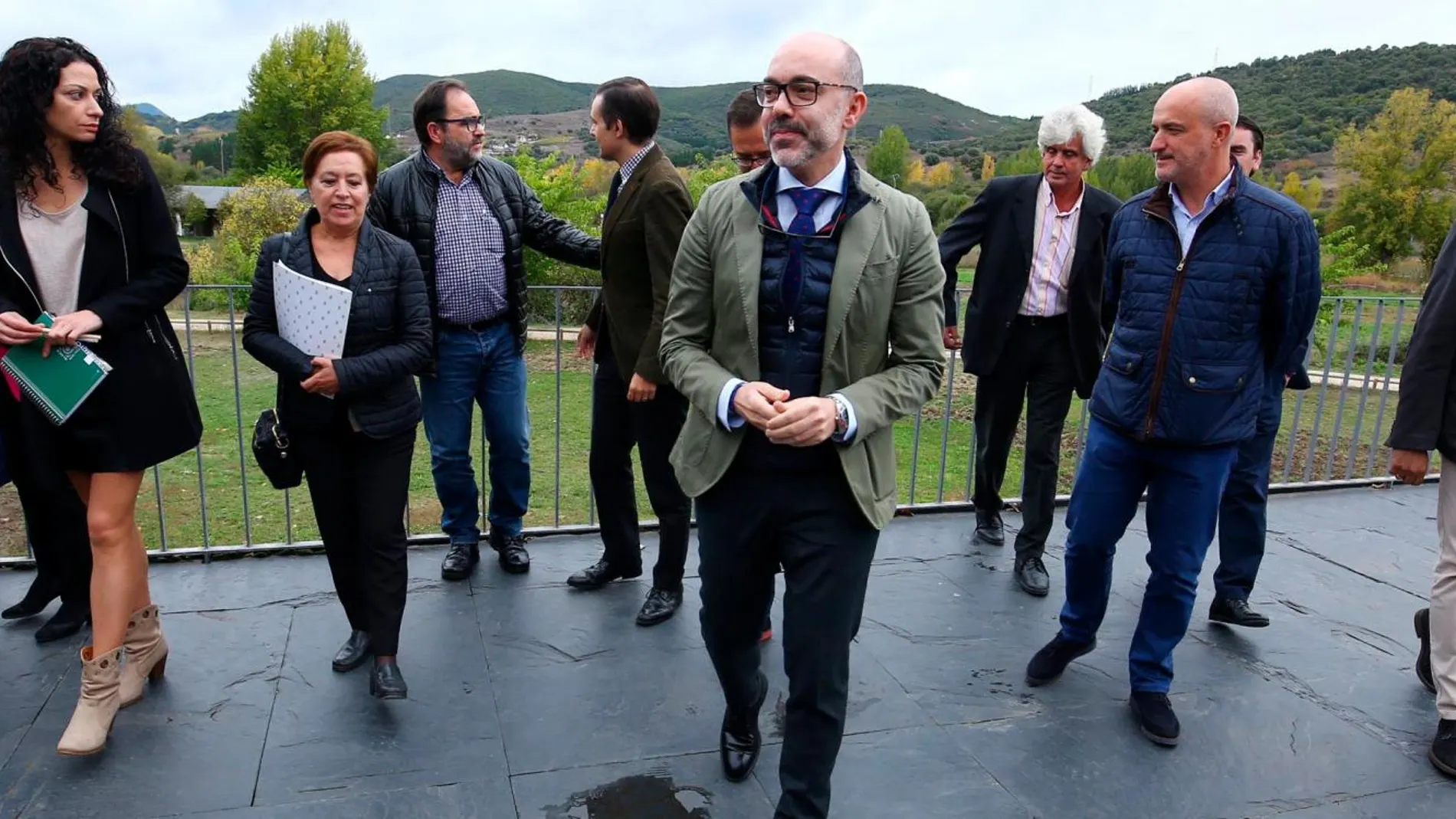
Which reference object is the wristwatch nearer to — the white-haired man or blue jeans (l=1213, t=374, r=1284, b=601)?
the white-haired man

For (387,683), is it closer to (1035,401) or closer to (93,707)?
(93,707)

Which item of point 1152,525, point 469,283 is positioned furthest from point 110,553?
point 1152,525

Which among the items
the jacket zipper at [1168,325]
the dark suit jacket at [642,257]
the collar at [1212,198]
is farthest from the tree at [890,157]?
the jacket zipper at [1168,325]

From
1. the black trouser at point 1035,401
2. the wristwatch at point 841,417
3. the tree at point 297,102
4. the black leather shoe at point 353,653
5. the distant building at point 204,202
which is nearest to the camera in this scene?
the wristwatch at point 841,417

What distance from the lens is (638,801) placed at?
2.72 meters

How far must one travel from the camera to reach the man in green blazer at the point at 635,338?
362 cm

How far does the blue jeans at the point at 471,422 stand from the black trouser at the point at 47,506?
1289 mm

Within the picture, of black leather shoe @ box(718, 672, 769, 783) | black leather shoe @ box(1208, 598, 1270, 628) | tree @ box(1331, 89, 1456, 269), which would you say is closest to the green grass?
black leather shoe @ box(1208, 598, 1270, 628)

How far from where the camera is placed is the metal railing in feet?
16.1

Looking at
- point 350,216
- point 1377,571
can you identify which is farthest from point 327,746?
point 1377,571

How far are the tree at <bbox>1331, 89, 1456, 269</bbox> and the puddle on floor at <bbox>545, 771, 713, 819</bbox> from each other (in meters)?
32.9

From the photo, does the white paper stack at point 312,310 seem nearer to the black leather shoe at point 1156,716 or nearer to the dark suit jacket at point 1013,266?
the dark suit jacket at point 1013,266

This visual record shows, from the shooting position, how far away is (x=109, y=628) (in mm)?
2959

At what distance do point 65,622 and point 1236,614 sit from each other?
4524mm
